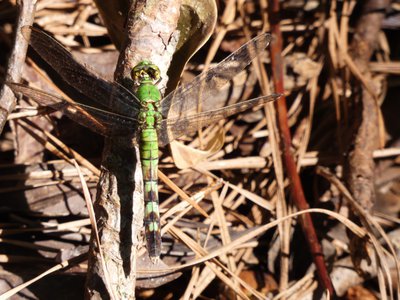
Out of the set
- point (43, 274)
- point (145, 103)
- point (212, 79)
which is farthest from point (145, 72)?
point (43, 274)

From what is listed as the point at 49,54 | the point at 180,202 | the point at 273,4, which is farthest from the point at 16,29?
the point at 273,4

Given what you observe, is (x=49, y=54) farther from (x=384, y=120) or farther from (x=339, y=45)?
(x=384, y=120)

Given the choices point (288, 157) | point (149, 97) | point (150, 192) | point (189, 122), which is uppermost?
point (149, 97)

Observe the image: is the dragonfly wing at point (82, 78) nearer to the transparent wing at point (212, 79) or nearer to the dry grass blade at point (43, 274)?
the transparent wing at point (212, 79)

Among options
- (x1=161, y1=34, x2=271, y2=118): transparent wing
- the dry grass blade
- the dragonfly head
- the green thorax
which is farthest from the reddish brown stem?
the dry grass blade

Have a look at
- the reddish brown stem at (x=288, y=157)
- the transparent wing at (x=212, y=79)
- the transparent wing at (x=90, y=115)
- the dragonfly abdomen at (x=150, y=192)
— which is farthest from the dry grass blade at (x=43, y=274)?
the reddish brown stem at (x=288, y=157)

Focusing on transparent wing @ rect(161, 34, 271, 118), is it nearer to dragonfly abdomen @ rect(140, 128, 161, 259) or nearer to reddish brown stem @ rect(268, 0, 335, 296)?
dragonfly abdomen @ rect(140, 128, 161, 259)

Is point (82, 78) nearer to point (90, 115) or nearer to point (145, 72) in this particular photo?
point (90, 115)
